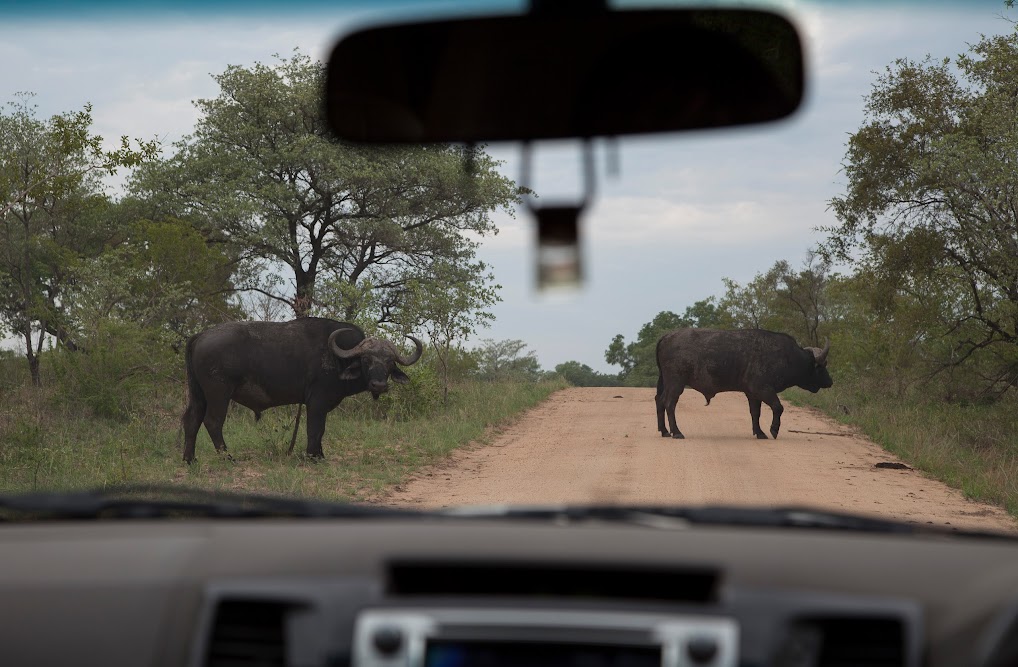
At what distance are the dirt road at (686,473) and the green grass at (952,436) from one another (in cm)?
19

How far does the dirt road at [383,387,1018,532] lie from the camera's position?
9.43 meters

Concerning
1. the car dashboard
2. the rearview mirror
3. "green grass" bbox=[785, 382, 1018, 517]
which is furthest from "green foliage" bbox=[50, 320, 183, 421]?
the car dashboard

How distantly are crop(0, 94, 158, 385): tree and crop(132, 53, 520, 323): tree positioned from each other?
214 cm

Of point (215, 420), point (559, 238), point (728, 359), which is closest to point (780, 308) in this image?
point (728, 359)

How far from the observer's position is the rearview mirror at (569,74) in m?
2.88

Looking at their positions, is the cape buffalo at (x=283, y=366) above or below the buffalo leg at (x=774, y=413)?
above

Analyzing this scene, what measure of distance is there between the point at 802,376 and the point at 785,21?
1718 centimetres

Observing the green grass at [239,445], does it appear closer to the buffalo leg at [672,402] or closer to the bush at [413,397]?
the bush at [413,397]

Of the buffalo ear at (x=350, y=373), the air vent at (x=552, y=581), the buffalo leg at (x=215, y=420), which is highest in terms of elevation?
the buffalo ear at (x=350, y=373)

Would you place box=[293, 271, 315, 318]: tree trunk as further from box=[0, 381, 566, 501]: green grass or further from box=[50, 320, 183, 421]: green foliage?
box=[50, 320, 183, 421]: green foliage

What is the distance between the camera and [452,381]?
19062mm

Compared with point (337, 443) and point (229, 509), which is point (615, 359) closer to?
point (229, 509)

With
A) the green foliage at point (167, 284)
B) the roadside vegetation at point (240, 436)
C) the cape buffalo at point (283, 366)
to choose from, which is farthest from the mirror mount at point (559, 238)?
the green foliage at point (167, 284)

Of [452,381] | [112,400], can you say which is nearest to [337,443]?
[112,400]
